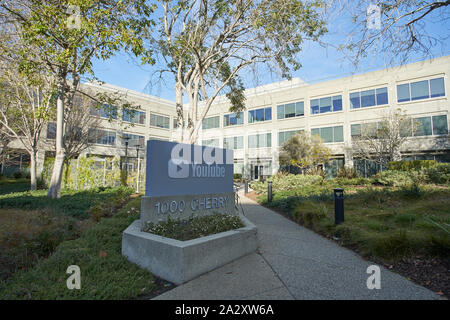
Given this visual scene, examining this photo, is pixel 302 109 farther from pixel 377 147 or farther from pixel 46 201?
pixel 46 201

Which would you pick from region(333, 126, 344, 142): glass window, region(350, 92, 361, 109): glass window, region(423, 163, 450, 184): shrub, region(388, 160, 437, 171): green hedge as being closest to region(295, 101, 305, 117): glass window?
region(333, 126, 344, 142): glass window

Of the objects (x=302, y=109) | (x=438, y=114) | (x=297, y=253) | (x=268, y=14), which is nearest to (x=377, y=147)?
(x=438, y=114)

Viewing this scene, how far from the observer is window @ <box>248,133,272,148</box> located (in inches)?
1315

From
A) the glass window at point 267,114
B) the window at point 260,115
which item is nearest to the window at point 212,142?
the window at point 260,115

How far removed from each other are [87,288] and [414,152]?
93.2 feet

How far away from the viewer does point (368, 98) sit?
87.4 ft

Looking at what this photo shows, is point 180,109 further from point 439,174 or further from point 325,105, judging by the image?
point 325,105

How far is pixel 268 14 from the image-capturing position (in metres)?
8.88

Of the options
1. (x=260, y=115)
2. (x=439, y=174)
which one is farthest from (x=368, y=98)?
(x=439, y=174)

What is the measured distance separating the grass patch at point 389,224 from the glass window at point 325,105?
2169 cm

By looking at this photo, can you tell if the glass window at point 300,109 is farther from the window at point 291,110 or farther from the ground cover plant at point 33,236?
the ground cover plant at point 33,236

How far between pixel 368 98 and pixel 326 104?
435 cm

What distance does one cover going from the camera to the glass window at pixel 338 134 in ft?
91.2

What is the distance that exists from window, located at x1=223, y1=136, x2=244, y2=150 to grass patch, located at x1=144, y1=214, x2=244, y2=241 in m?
31.0
